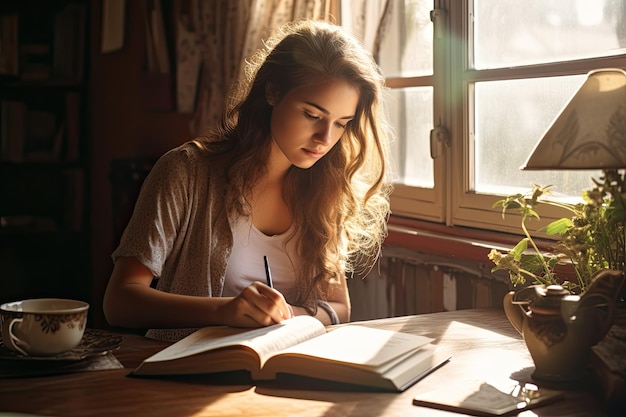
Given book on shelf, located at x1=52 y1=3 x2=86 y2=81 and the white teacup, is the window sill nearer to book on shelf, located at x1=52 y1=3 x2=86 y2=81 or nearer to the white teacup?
the white teacup

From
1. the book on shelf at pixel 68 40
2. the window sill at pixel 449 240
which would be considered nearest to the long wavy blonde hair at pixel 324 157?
the window sill at pixel 449 240

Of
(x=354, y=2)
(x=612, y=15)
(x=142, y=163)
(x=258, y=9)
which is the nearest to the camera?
(x=612, y=15)

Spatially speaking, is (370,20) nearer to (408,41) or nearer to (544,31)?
(408,41)

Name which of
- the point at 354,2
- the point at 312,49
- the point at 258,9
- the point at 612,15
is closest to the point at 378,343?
the point at 312,49

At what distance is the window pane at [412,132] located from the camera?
264 cm

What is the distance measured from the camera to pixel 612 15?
1936mm

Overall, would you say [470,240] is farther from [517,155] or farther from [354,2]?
[354,2]

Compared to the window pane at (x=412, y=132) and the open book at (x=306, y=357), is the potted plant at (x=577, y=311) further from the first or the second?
the window pane at (x=412, y=132)

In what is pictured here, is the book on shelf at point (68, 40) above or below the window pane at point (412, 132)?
above

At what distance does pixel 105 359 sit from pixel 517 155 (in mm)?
1256

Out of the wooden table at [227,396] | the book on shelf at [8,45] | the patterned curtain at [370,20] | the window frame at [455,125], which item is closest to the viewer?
the wooden table at [227,396]

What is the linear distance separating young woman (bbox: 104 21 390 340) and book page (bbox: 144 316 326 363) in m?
0.27

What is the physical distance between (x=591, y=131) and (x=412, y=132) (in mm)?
1394

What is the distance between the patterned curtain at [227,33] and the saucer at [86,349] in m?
1.84
